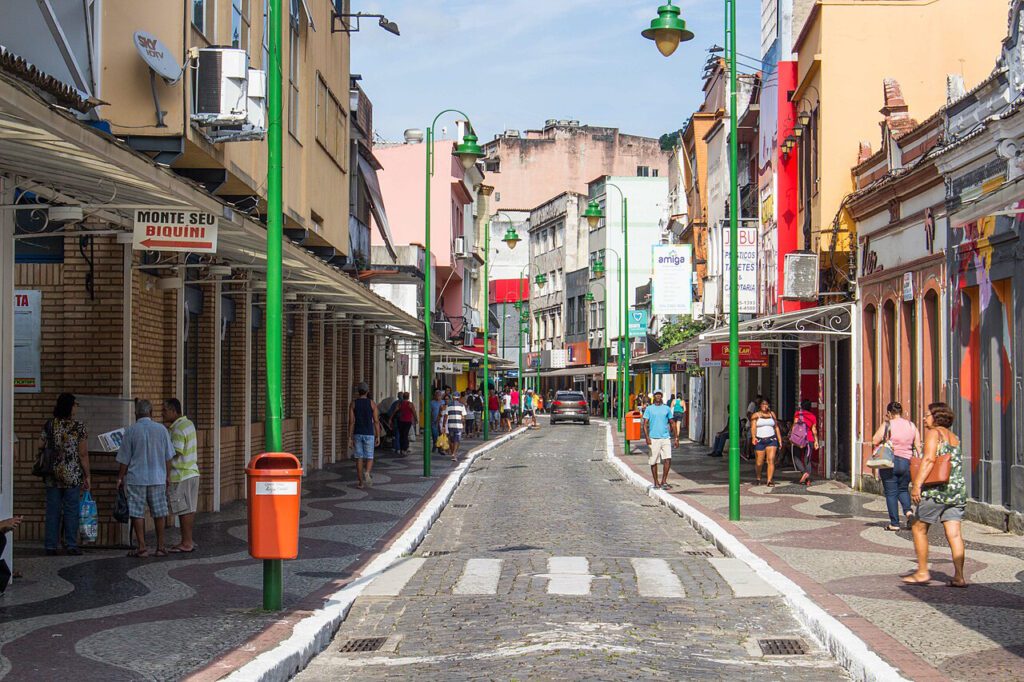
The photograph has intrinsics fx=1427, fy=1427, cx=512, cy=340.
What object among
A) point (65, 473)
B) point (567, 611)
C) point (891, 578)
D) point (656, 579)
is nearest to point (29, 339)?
point (65, 473)

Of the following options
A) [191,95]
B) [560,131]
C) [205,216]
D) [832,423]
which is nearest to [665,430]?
[832,423]

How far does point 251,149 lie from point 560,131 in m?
78.4

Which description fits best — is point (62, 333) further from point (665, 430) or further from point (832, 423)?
point (832, 423)

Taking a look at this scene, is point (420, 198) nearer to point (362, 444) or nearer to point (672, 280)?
point (672, 280)

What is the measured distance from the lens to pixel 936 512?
40.4 ft

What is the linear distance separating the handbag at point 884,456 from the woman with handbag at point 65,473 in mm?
8844

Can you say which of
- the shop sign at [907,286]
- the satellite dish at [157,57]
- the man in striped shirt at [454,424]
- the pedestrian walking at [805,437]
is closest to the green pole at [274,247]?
the satellite dish at [157,57]

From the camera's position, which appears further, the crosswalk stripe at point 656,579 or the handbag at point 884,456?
the handbag at point 884,456

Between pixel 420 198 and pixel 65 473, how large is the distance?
160ft

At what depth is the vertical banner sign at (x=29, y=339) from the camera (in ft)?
49.9

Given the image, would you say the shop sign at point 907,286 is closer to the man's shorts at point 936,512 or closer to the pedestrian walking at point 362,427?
the pedestrian walking at point 362,427

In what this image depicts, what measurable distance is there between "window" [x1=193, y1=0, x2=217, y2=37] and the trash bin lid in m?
8.12

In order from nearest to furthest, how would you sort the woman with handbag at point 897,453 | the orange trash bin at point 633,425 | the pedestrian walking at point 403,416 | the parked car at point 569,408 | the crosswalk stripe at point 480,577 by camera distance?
the crosswalk stripe at point 480,577, the woman with handbag at point 897,453, the pedestrian walking at point 403,416, the orange trash bin at point 633,425, the parked car at point 569,408

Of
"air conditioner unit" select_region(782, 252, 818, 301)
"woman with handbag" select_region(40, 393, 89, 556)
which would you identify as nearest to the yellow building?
"air conditioner unit" select_region(782, 252, 818, 301)
